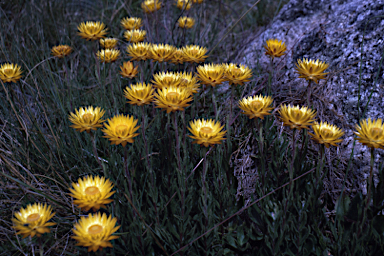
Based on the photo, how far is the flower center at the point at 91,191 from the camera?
1.34 metres

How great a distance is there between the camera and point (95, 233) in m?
1.23

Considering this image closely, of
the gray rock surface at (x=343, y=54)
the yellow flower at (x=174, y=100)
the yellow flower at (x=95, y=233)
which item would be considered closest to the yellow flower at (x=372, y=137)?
the gray rock surface at (x=343, y=54)

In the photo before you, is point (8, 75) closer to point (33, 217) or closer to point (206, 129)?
point (33, 217)

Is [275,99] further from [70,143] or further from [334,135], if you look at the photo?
[70,143]

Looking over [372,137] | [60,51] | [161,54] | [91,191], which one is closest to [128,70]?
[161,54]

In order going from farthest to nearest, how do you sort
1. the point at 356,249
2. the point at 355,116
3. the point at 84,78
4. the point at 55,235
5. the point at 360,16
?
the point at 84,78 < the point at 360,16 < the point at 355,116 < the point at 55,235 < the point at 356,249

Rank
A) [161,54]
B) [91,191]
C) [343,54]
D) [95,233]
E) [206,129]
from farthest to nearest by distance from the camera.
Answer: [343,54], [161,54], [206,129], [91,191], [95,233]

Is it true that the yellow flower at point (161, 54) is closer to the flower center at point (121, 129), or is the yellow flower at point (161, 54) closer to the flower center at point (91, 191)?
the flower center at point (121, 129)

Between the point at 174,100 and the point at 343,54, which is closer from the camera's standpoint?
the point at 174,100

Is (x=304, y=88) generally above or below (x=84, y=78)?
below

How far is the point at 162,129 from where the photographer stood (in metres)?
2.28

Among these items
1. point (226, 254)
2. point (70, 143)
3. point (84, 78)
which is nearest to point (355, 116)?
point (226, 254)

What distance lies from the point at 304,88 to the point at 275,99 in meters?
0.26

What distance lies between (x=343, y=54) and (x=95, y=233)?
92.1 inches
